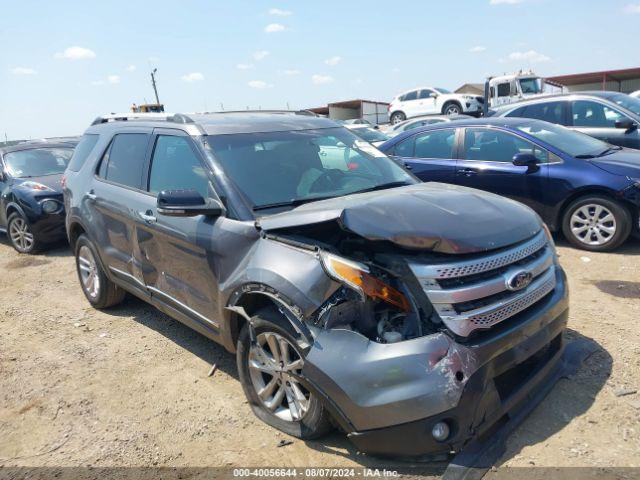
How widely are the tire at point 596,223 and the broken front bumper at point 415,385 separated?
13.0ft

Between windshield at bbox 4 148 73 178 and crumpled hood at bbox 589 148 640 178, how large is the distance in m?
8.32

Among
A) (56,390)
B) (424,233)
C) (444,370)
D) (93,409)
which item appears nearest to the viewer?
(444,370)

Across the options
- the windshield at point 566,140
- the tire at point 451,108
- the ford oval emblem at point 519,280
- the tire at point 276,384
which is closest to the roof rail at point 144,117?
the tire at point 276,384

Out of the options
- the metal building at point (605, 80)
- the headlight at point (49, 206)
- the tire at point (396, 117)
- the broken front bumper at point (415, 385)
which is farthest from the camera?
the metal building at point (605, 80)

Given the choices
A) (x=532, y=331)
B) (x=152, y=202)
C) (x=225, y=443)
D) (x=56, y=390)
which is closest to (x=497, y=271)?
(x=532, y=331)

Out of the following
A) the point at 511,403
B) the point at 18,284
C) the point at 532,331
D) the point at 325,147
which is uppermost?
the point at 325,147

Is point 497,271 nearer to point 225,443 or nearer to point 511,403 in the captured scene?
point 511,403

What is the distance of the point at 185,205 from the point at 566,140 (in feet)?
17.6

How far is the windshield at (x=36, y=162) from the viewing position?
8.66m

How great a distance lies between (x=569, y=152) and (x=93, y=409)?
5.83 meters

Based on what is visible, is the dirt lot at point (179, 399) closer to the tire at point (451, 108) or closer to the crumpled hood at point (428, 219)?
the crumpled hood at point (428, 219)

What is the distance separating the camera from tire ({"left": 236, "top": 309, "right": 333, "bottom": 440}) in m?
2.73

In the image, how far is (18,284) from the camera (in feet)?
21.8

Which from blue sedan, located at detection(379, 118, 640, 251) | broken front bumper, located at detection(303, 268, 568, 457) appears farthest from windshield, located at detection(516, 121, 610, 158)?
broken front bumper, located at detection(303, 268, 568, 457)
